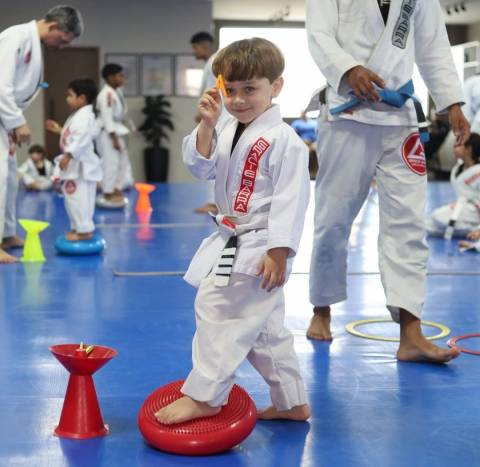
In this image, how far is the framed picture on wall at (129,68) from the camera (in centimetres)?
1420

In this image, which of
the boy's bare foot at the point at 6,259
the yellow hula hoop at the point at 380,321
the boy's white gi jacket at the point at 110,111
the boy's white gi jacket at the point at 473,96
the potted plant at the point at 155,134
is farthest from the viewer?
the potted plant at the point at 155,134

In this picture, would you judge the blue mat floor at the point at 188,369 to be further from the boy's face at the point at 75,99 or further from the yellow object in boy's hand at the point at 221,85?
the boy's face at the point at 75,99

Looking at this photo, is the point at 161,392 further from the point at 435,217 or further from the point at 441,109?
A: the point at 435,217

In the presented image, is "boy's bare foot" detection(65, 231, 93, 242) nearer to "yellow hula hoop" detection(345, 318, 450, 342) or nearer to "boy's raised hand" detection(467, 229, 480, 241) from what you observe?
"yellow hula hoop" detection(345, 318, 450, 342)

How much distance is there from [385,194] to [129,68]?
11830mm

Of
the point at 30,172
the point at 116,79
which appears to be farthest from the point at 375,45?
the point at 30,172

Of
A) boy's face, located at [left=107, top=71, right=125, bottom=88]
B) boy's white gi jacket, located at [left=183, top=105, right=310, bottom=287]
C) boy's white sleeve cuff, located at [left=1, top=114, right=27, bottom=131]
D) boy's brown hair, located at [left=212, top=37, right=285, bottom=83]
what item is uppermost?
boy's face, located at [left=107, top=71, right=125, bottom=88]

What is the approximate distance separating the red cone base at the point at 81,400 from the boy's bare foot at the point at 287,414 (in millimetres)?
458

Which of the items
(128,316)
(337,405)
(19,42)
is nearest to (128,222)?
(19,42)

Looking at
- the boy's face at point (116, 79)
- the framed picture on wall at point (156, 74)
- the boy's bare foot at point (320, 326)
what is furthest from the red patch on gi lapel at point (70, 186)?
the framed picture on wall at point (156, 74)

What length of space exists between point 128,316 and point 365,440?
1.72m

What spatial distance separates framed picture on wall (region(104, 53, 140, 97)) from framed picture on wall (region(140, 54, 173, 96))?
0.11 meters

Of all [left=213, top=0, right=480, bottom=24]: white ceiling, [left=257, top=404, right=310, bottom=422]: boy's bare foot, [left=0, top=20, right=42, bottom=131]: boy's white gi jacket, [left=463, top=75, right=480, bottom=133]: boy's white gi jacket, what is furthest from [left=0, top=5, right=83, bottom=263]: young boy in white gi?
[left=213, top=0, right=480, bottom=24]: white ceiling

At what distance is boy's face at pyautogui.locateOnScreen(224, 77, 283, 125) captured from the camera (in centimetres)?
219
